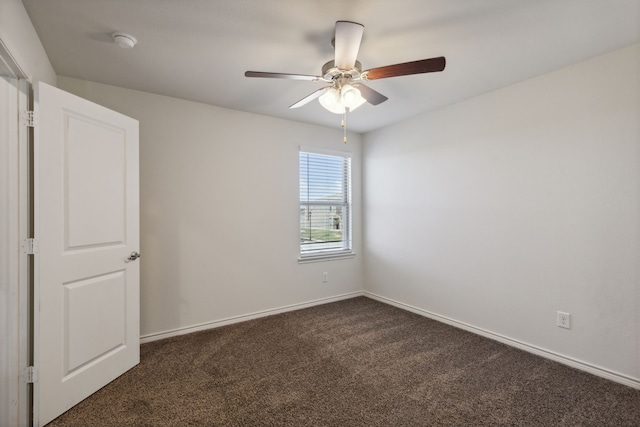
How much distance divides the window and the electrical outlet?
7.89 ft

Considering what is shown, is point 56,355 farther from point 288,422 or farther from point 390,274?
point 390,274

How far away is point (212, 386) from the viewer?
2172 millimetres

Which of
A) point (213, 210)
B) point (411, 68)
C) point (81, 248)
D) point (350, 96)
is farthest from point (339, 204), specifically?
point (81, 248)

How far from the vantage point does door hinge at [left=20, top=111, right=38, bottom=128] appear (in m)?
1.75

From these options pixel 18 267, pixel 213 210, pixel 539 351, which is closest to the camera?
pixel 18 267

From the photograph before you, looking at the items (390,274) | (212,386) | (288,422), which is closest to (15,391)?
(212,386)

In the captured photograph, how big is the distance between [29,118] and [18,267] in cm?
86

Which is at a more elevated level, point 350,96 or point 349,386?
point 350,96

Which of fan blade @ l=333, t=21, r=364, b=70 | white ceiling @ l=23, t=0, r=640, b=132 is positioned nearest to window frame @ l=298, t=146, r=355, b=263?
white ceiling @ l=23, t=0, r=640, b=132

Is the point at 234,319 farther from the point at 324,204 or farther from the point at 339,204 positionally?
the point at 339,204

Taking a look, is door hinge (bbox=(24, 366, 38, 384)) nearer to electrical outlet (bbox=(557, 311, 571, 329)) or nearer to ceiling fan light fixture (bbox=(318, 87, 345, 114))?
ceiling fan light fixture (bbox=(318, 87, 345, 114))

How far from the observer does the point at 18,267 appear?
5.64ft

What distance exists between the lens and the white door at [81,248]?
6.01 ft

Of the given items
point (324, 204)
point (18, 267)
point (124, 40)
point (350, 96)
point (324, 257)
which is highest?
point (124, 40)
